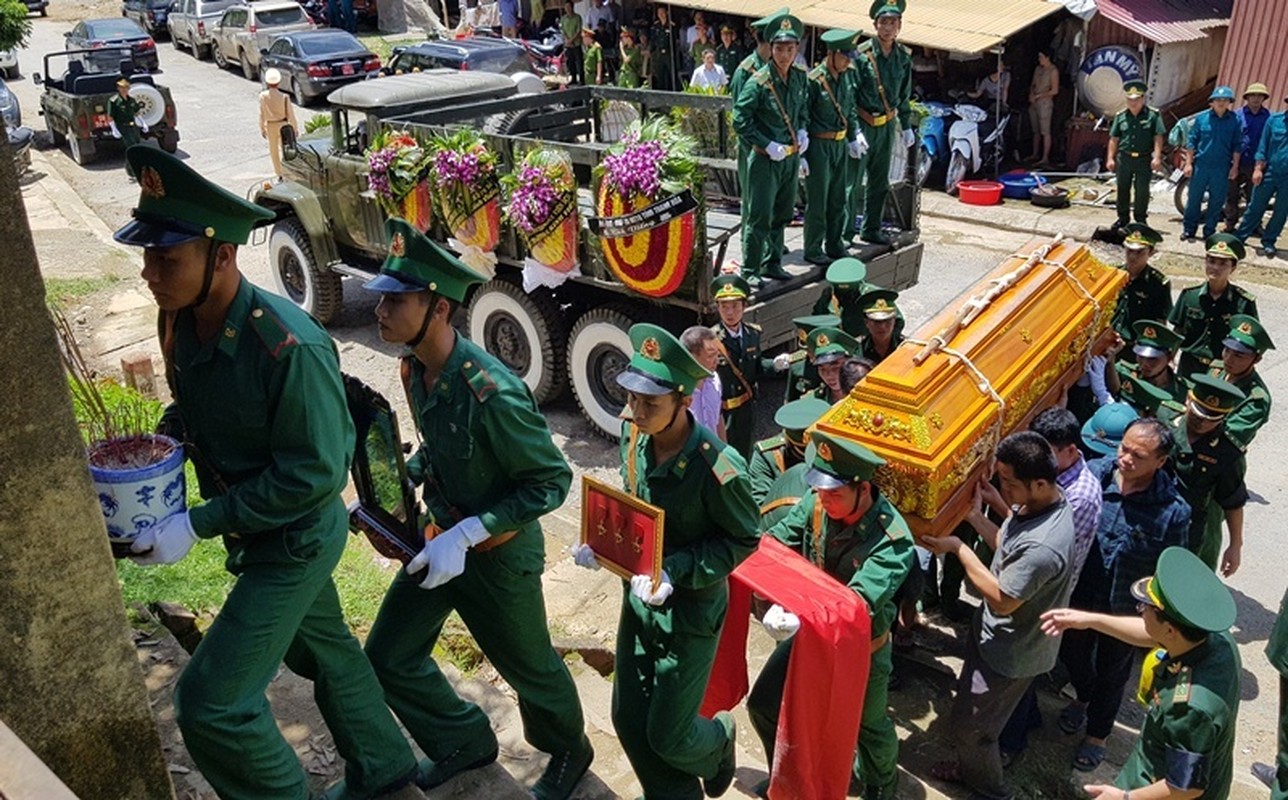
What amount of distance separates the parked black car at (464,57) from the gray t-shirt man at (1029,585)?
14.7 meters

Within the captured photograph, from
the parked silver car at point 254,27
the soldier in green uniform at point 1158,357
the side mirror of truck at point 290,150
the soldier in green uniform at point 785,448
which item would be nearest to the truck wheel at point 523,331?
the side mirror of truck at point 290,150

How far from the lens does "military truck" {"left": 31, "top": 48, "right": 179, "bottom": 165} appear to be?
667 inches

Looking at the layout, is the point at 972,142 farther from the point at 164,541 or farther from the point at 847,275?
the point at 164,541

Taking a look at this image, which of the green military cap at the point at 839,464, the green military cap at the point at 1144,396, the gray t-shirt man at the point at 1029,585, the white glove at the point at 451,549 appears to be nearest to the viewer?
the white glove at the point at 451,549

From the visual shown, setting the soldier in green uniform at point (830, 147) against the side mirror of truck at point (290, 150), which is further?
the side mirror of truck at point (290, 150)

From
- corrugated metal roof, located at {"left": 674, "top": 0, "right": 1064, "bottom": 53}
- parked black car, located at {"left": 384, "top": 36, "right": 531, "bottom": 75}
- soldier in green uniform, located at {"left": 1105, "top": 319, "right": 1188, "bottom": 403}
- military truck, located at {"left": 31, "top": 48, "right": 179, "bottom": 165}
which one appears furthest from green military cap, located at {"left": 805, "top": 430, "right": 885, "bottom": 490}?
military truck, located at {"left": 31, "top": 48, "right": 179, "bottom": 165}

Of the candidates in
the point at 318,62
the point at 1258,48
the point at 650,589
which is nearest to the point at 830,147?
the point at 650,589

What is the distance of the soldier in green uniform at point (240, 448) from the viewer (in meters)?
3.21

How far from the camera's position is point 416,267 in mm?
3637

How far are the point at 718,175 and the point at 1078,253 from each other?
351 centimetres

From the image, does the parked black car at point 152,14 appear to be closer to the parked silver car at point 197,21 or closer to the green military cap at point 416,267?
the parked silver car at point 197,21

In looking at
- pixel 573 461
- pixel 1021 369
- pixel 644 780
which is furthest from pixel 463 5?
pixel 644 780

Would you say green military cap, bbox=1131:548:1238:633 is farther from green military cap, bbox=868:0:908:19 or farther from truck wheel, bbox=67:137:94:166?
truck wheel, bbox=67:137:94:166

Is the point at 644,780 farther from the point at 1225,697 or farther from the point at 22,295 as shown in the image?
the point at 22,295
